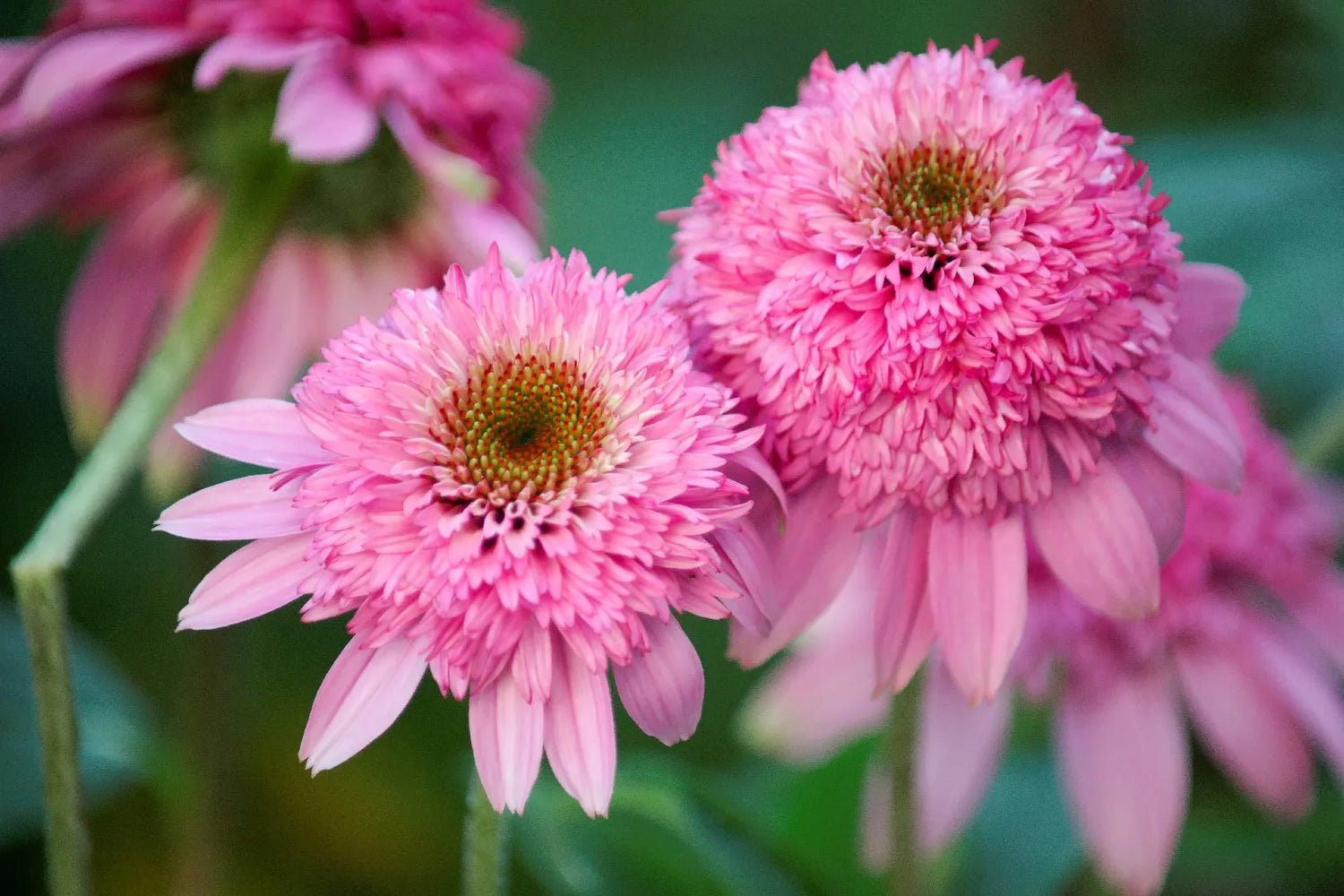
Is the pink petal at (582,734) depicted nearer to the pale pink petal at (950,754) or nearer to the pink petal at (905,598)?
the pink petal at (905,598)

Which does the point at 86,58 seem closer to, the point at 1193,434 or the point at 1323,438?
the point at 1193,434

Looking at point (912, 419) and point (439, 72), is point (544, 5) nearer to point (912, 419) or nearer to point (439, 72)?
point (439, 72)

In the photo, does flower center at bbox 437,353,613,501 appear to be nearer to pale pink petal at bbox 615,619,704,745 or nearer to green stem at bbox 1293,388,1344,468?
pale pink petal at bbox 615,619,704,745

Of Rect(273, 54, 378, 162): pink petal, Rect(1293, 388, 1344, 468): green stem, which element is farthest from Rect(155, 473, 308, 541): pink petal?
Rect(1293, 388, 1344, 468): green stem

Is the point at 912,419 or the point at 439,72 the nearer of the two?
the point at 912,419

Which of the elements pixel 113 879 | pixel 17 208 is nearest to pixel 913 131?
pixel 17 208

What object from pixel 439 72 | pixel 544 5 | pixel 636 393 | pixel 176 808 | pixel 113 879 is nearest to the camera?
pixel 636 393

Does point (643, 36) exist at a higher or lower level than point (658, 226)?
higher

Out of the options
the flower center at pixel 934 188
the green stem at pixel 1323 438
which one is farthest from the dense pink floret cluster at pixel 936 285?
the green stem at pixel 1323 438

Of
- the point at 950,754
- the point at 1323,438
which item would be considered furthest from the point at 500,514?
the point at 1323,438
